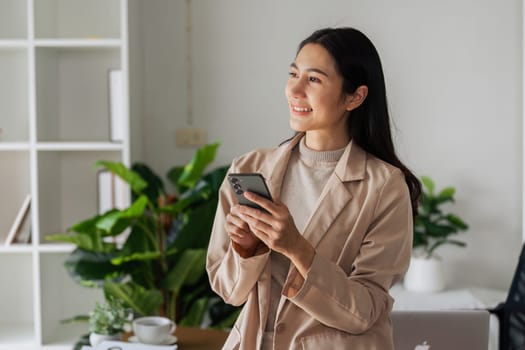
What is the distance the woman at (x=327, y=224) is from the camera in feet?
4.41

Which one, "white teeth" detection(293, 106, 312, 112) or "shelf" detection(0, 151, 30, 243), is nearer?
"white teeth" detection(293, 106, 312, 112)

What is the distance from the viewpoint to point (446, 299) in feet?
10.9

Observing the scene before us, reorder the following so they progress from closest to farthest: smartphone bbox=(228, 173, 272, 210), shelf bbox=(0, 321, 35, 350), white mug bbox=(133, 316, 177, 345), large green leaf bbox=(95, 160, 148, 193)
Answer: smartphone bbox=(228, 173, 272, 210), white mug bbox=(133, 316, 177, 345), large green leaf bbox=(95, 160, 148, 193), shelf bbox=(0, 321, 35, 350)

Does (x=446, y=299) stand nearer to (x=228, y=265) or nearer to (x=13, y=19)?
(x=228, y=265)

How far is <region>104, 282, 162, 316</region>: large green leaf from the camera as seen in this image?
9.82 feet

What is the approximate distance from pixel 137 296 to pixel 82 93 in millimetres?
1073

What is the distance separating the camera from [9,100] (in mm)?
3627

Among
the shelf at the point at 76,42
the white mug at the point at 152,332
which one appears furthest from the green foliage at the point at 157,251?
the white mug at the point at 152,332

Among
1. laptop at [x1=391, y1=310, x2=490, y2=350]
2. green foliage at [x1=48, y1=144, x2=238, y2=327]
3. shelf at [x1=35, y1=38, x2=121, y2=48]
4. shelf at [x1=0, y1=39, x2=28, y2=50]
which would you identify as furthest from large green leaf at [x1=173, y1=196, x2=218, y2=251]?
laptop at [x1=391, y1=310, x2=490, y2=350]

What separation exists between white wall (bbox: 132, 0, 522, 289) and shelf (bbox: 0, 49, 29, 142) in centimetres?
54

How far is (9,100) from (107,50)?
51 cm

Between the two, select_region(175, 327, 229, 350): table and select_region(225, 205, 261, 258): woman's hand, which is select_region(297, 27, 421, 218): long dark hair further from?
select_region(175, 327, 229, 350): table

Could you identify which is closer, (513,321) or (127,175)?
(513,321)

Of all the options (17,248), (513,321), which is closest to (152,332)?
(513,321)
